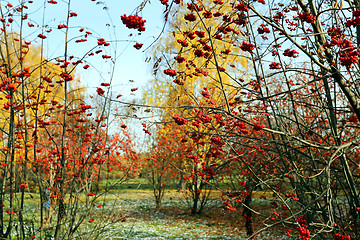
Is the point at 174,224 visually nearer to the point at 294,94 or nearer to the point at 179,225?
the point at 179,225

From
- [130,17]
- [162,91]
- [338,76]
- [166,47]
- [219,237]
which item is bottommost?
[219,237]

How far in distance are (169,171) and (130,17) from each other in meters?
9.94

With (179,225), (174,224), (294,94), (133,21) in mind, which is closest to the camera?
(133,21)

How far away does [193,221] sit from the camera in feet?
30.9

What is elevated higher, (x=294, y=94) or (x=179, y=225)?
(x=294, y=94)

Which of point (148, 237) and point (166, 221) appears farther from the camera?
point (166, 221)

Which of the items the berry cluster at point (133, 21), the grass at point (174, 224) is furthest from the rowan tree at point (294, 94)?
the grass at point (174, 224)

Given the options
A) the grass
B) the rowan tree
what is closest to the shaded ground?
the grass

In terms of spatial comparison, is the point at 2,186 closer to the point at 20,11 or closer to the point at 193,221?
the point at 20,11

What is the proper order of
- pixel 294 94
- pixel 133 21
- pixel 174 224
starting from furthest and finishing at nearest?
pixel 174 224, pixel 294 94, pixel 133 21

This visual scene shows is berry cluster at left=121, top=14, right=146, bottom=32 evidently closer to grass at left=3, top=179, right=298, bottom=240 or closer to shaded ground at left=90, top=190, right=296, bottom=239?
grass at left=3, top=179, right=298, bottom=240

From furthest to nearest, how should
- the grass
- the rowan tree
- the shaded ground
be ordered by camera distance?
the shaded ground < the grass < the rowan tree

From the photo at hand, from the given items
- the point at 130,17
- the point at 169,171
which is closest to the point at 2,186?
the point at 130,17

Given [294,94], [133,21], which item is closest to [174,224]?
[294,94]
